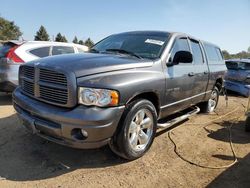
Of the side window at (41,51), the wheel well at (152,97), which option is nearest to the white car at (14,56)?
the side window at (41,51)

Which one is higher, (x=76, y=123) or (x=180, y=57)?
(x=180, y=57)

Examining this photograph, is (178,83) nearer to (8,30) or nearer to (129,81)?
(129,81)

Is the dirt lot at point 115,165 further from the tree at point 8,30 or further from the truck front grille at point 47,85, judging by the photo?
the tree at point 8,30

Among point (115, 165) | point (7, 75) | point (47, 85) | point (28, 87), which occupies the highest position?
point (47, 85)

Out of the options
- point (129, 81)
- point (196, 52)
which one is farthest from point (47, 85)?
point (196, 52)

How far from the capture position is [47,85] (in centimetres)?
345

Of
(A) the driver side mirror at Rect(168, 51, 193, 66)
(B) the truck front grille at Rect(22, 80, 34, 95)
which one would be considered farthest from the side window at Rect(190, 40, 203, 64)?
(B) the truck front grille at Rect(22, 80, 34, 95)

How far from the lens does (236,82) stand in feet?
36.4

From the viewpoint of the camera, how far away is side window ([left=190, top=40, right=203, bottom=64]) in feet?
18.7

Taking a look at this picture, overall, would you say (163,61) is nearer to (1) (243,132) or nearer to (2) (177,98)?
(2) (177,98)

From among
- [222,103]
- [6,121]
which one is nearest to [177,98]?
[6,121]

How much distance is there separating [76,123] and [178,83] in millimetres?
2194

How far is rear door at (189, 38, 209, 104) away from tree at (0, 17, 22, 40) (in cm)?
6860

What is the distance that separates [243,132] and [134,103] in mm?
3193
